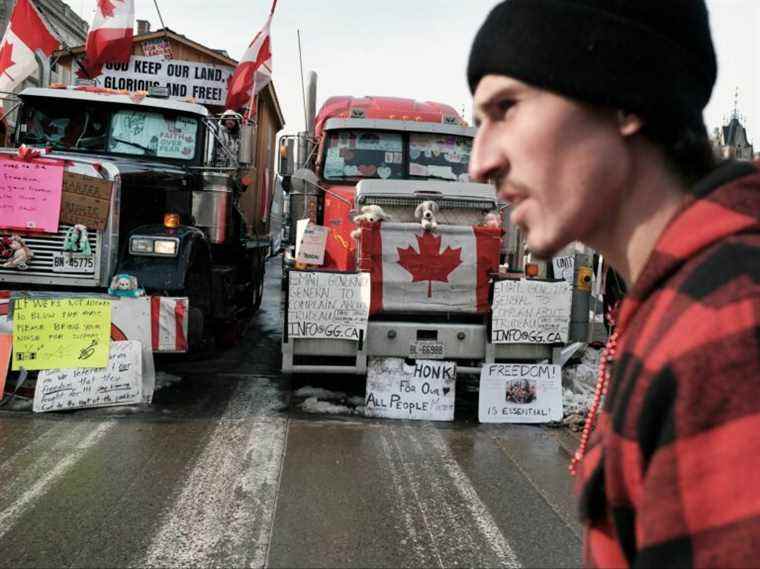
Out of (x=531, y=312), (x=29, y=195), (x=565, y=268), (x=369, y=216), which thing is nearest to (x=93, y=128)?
(x=29, y=195)

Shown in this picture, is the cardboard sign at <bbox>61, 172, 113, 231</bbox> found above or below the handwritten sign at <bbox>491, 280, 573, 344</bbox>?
above

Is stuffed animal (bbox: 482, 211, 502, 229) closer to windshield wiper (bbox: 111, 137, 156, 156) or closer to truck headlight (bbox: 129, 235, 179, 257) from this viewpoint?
truck headlight (bbox: 129, 235, 179, 257)

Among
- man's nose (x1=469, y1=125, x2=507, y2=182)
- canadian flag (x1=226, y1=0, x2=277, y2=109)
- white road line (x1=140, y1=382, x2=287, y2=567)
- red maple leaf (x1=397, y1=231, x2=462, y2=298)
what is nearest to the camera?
man's nose (x1=469, y1=125, x2=507, y2=182)

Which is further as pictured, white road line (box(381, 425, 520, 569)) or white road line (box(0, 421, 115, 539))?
white road line (box(0, 421, 115, 539))

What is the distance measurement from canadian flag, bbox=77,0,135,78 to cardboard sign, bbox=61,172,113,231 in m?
4.61

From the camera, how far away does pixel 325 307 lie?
674 centimetres

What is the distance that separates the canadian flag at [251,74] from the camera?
11266mm

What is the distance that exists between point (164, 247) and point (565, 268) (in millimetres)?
4161

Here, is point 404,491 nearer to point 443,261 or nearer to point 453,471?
point 453,471

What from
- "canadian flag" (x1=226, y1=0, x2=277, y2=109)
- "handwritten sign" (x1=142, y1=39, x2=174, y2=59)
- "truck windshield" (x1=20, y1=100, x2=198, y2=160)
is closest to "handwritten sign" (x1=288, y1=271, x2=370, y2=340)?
"truck windshield" (x1=20, y1=100, x2=198, y2=160)

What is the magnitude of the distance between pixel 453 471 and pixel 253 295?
28.8 ft

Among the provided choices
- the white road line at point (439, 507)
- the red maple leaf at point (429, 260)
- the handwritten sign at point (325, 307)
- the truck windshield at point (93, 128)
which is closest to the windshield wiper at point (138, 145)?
the truck windshield at point (93, 128)

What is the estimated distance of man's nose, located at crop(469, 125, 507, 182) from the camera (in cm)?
109

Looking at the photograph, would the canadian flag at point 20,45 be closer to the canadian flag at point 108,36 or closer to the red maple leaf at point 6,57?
the red maple leaf at point 6,57
